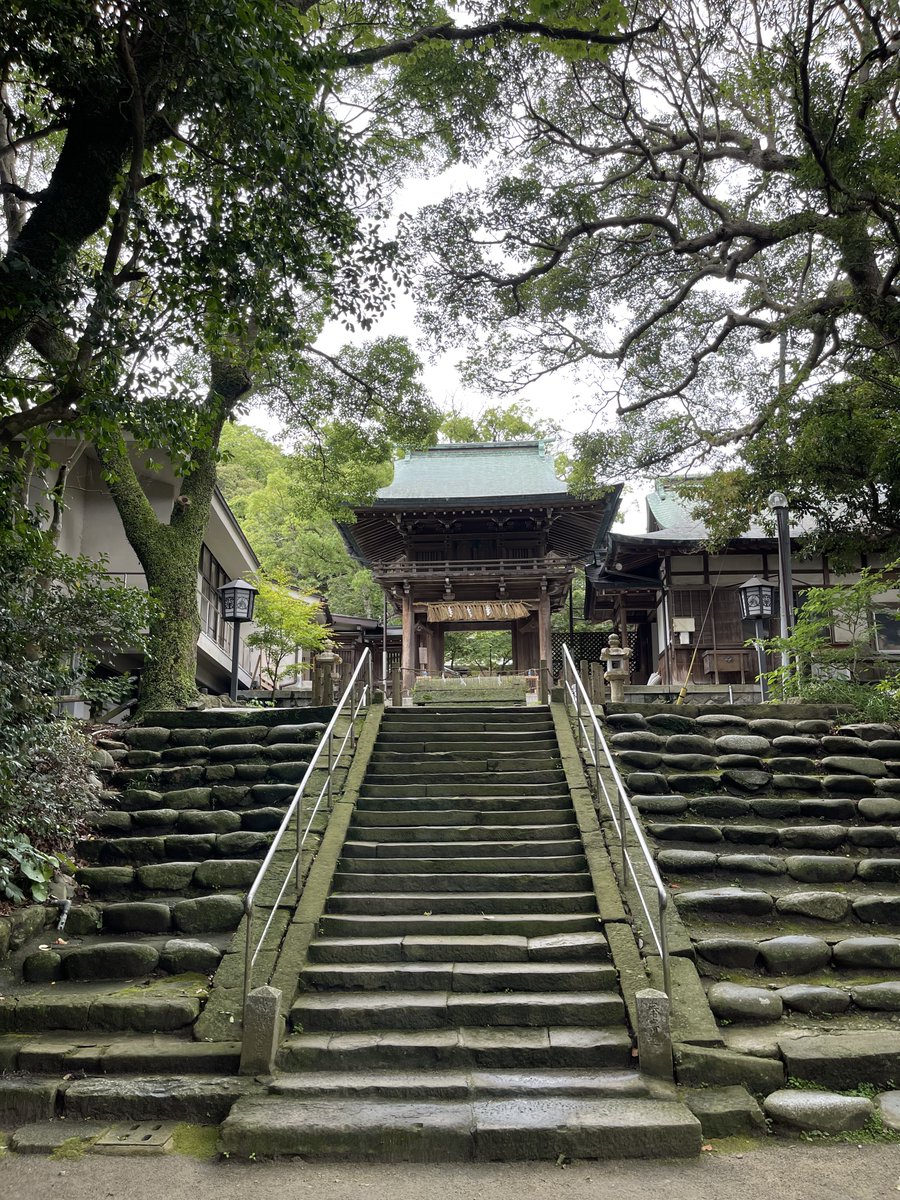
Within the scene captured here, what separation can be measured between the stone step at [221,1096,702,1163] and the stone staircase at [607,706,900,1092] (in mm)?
626

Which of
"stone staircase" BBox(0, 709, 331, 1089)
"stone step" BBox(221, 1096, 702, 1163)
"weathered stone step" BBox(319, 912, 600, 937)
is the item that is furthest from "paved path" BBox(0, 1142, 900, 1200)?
"weathered stone step" BBox(319, 912, 600, 937)

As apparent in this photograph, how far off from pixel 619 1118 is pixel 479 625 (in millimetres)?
20675

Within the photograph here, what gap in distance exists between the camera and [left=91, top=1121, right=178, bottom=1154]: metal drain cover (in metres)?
4.82

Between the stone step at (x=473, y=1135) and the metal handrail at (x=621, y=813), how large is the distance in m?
1.02

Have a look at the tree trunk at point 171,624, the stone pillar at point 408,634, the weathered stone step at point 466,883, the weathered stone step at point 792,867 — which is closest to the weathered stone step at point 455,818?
the weathered stone step at point 466,883

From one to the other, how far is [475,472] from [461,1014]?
22.0 meters

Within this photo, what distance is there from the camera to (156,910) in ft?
24.0

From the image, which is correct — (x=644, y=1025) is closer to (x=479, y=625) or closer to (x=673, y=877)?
(x=673, y=877)

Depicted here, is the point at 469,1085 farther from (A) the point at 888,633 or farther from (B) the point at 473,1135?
(A) the point at 888,633

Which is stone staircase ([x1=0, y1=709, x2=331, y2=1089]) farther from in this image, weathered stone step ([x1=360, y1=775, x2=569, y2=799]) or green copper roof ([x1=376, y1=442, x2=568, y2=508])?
green copper roof ([x1=376, y1=442, x2=568, y2=508])

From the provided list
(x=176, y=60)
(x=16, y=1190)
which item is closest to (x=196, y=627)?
(x=176, y=60)

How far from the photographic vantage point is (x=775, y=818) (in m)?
8.66

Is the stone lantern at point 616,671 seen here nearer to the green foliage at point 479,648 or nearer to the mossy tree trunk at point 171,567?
the mossy tree trunk at point 171,567

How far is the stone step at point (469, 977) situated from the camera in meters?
6.16
